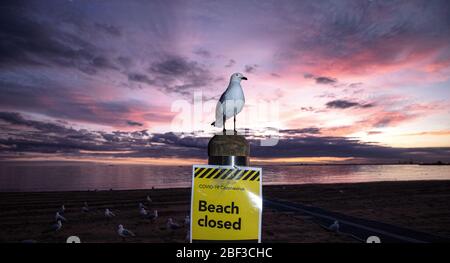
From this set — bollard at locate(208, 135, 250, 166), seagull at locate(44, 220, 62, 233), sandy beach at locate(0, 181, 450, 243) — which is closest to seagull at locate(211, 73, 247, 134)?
bollard at locate(208, 135, 250, 166)

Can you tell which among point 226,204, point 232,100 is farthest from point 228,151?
point 232,100

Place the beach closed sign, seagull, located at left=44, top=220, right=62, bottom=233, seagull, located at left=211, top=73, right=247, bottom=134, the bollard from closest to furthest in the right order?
the beach closed sign, the bollard, seagull, located at left=211, top=73, right=247, bottom=134, seagull, located at left=44, top=220, right=62, bottom=233

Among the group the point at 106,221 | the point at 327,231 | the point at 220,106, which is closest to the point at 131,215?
the point at 106,221

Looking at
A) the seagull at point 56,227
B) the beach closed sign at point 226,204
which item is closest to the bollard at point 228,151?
the beach closed sign at point 226,204

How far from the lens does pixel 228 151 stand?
3939 mm

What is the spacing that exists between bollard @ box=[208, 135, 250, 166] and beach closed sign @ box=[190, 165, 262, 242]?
0.21 meters

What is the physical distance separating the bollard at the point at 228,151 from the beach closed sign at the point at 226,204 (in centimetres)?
21

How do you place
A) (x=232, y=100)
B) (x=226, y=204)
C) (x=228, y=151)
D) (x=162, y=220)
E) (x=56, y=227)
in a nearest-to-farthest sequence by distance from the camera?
(x=226, y=204) → (x=228, y=151) → (x=232, y=100) → (x=56, y=227) → (x=162, y=220)

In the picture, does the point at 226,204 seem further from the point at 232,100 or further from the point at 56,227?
the point at 56,227

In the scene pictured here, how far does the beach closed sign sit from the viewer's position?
12.1 feet

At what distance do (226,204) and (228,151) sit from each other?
2.09 ft

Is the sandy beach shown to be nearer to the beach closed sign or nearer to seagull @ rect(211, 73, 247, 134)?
seagull @ rect(211, 73, 247, 134)

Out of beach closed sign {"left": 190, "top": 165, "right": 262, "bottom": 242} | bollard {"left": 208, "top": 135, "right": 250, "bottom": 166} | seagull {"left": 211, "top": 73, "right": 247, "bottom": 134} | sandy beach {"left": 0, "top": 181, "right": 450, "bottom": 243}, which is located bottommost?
sandy beach {"left": 0, "top": 181, "right": 450, "bottom": 243}

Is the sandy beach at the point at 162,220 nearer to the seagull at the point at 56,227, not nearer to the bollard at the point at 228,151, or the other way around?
the seagull at the point at 56,227
